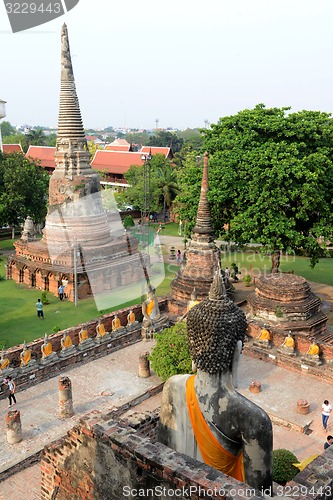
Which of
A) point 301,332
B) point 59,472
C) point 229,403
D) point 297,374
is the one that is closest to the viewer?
point 229,403

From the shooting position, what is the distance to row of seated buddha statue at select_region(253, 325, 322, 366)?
17.1 meters

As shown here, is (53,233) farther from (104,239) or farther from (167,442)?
(167,442)

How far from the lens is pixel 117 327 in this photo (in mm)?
19406

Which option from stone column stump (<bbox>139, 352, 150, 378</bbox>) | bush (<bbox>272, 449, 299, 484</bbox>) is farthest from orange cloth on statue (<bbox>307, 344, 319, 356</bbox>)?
bush (<bbox>272, 449, 299, 484</bbox>)

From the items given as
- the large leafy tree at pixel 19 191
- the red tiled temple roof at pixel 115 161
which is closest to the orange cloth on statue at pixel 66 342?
the large leafy tree at pixel 19 191

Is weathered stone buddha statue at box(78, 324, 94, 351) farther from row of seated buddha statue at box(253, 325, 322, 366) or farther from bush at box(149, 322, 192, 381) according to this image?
row of seated buddha statue at box(253, 325, 322, 366)

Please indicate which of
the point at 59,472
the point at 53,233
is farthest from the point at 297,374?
the point at 53,233

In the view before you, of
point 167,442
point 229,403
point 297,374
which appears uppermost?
point 229,403

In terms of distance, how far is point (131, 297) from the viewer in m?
25.8

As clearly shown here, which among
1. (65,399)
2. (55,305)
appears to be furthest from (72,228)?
(65,399)

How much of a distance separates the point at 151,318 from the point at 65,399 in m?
6.89

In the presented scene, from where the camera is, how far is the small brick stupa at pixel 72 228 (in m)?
26.9

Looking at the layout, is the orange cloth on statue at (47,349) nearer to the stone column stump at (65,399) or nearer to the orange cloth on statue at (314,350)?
the stone column stump at (65,399)

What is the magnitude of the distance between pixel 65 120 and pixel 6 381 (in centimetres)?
1759
